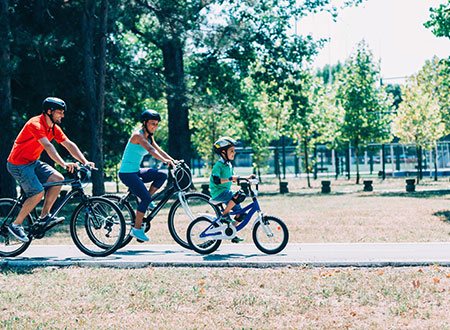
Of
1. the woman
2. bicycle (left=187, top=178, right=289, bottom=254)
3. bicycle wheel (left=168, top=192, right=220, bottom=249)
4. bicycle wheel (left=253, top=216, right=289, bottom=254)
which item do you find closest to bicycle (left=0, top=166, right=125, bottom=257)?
the woman

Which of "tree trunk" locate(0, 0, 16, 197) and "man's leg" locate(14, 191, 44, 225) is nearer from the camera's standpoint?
"man's leg" locate(14, 191, 44, 225)

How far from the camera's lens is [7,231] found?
791cm

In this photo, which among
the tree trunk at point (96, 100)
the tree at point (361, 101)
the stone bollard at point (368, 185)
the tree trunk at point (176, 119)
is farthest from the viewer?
the tree at point (361, 101)

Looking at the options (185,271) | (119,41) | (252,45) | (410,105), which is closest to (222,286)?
(185,271)

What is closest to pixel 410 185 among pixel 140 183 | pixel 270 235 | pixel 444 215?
pixel 444 215

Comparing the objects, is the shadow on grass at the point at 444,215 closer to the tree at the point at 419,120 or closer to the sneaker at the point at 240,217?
the sneaker at the point at 240,217

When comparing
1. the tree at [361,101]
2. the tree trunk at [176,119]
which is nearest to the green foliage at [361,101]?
the tree at [361,101]

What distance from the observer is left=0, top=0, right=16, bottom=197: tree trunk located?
52.9ft

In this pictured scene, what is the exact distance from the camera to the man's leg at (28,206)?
7.55 metres

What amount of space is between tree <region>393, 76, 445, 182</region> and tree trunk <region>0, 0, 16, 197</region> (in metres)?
25.7

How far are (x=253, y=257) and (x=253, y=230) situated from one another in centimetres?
41

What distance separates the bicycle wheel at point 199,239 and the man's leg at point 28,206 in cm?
207

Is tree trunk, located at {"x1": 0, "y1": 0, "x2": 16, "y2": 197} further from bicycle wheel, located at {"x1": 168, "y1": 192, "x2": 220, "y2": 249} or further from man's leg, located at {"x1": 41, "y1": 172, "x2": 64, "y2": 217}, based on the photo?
bicycle wheel, located at {"x1": 168, "y1": 192, "x2": 220, "y2": 249}

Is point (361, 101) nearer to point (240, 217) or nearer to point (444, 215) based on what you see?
point (444, 215)
